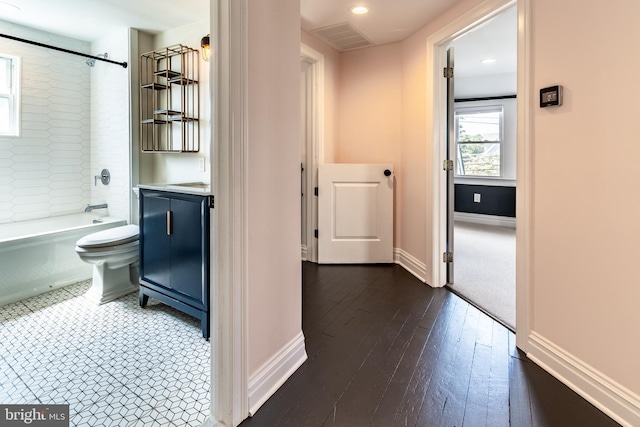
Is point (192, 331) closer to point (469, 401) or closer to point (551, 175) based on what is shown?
point (469, 401)

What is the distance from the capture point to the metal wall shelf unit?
110 inches

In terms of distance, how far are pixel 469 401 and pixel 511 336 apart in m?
0.75

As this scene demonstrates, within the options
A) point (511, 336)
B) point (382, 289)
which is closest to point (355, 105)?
point (382, 289)

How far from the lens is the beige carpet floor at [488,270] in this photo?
249 cm

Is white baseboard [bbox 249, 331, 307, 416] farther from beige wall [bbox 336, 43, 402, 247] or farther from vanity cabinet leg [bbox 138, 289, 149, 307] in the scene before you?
beige wall [bbox 336, 43, 402, 247]

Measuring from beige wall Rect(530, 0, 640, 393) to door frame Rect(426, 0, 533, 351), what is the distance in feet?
0.14

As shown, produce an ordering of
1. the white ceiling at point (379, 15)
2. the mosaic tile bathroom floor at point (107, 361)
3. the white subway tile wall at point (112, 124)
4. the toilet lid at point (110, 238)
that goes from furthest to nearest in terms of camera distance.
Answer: the white subway tile wall at point (112, 124) → the white ceiling at point (379, 15) → the toilet lid at point (110, 238) → the mosaic tile bathroom floor at point (107, 361)

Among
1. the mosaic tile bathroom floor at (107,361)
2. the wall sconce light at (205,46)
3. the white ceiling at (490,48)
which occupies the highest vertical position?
the white ceiling at (490,48)

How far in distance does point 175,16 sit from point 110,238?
182 centimetres

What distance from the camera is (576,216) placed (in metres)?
1.52

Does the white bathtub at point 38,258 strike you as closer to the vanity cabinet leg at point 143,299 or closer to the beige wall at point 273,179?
the vanity cabinet leg at point 143,299

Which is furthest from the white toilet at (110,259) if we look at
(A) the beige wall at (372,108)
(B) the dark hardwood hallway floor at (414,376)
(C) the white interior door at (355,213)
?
(A) the beige wall at (372,108)

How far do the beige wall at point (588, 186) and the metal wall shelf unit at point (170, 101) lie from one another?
243 centimetres

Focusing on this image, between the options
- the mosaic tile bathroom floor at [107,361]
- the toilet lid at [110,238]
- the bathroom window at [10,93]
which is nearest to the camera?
the mosaic tile bathroom floor at [107,361]
